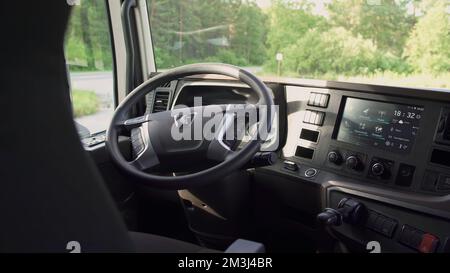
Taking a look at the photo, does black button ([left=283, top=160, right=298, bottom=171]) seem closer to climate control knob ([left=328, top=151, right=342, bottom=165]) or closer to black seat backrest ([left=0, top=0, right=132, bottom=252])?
climate control knob ([left=328, top=151, right=342, bottom=165])

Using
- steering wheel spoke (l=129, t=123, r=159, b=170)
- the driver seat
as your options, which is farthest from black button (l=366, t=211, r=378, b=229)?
the driver seat

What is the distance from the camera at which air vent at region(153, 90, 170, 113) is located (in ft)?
8.29

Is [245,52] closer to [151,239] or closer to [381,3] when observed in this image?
[381,3]

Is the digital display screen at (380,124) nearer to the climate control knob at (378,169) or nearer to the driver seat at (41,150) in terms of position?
the climate control knob at (378,169)

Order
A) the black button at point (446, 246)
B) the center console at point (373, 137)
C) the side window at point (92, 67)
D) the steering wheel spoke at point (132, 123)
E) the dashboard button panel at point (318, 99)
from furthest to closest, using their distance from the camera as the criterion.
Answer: the side window at point (92, 67) → the dashboard button panel at point (318, 99) → the steering wheel spoke at point (132, 123) → the center console at point (373, 137) → the black button at point (446, 246)

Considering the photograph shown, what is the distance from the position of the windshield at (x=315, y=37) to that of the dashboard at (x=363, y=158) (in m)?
0.13

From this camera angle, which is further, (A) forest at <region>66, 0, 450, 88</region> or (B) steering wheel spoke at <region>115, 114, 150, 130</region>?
(A) forest at <region>66, 0, 450, 88</region>

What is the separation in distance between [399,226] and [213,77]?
1.21 meters

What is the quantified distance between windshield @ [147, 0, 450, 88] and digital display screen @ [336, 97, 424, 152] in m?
0.15

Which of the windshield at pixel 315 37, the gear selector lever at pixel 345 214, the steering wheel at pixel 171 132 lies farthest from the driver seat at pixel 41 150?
the windshield at pixel 315 37

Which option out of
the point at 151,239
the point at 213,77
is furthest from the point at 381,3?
the point at 151,239

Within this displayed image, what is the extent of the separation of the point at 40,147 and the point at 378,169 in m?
1.41

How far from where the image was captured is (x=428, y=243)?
5.20ft

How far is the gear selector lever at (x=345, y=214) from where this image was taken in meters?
1.75
